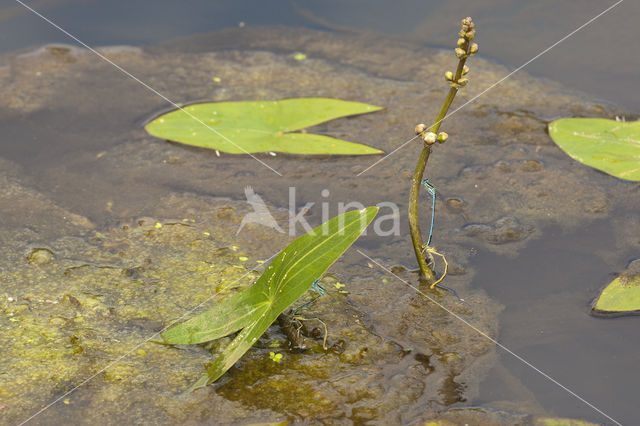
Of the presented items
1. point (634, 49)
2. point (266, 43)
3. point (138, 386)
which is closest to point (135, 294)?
point (138, 386)

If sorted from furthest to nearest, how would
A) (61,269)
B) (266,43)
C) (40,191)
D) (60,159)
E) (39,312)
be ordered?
(266,43) < (60,159) < (40,191) < (61,269) < (39,312)

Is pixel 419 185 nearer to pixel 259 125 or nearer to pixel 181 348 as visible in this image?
pixel 181 348

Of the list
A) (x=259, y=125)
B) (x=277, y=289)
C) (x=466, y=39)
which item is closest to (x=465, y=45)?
(x=466, y=39)

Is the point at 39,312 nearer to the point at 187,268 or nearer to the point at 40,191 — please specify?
the point at 187,268

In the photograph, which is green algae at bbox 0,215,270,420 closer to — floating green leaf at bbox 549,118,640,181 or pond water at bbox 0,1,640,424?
pond water at bbox 0,1,640,424

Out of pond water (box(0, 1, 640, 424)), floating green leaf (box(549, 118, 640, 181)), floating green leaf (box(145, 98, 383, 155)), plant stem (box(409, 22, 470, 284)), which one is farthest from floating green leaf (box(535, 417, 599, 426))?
floating green leaf (box(145, 98, 383, 155))

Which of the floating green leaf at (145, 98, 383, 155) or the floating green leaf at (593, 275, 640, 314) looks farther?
the floating green leaf at (145, 98, 383, 155)
